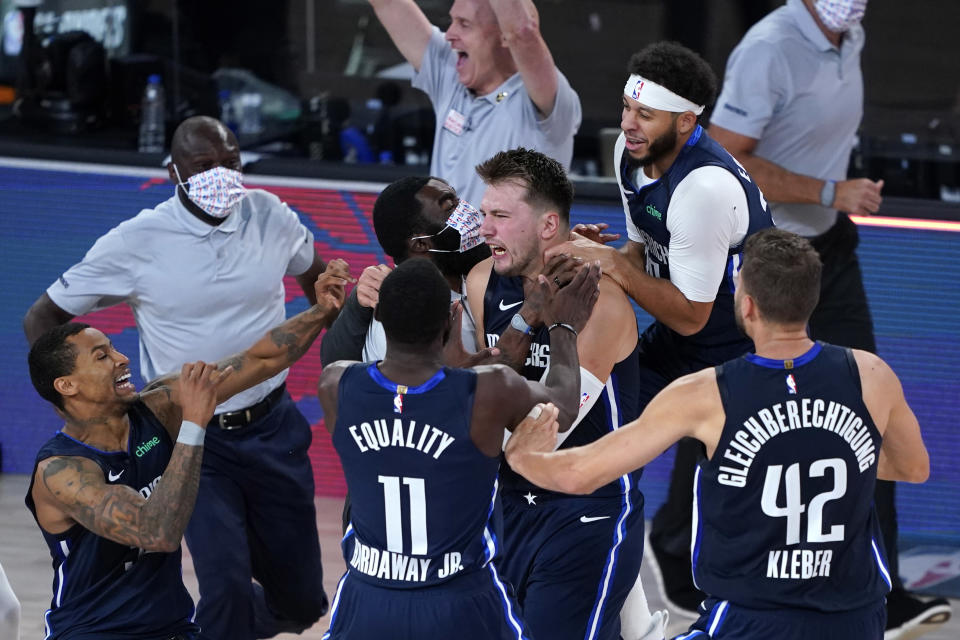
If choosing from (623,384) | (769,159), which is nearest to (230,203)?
(623,384)

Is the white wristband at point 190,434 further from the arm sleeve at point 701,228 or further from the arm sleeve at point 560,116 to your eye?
the arm sleeve at point 560,116

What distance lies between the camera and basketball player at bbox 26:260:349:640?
12.5ft

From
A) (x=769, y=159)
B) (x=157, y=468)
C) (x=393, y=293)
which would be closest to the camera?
(x=393, y=293)

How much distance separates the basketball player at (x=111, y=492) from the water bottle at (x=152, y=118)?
380 cm

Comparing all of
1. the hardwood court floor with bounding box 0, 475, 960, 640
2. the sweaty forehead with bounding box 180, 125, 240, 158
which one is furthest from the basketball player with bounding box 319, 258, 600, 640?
the hardwood court floor with bounding box 0, 475, 960, 640

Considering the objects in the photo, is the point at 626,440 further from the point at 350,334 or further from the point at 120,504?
the point at 120,504

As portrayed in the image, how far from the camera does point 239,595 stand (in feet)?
15.4

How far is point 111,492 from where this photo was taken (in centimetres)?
379

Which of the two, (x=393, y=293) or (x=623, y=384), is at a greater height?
(x=393, y=293)

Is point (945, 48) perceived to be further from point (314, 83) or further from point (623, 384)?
point (623, 384)

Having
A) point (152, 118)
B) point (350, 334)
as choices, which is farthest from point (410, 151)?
point (350, 334)

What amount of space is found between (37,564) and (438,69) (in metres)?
2.67

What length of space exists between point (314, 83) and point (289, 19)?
0.52 m

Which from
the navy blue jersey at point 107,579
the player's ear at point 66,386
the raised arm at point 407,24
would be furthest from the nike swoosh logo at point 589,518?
the raised arm at point 407,24
